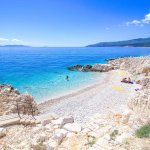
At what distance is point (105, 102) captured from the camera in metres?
27.0

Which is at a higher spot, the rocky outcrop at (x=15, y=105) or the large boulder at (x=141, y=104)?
the large boulder at (x=141, y=104)

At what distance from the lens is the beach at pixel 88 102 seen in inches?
917

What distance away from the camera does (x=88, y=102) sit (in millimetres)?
27594

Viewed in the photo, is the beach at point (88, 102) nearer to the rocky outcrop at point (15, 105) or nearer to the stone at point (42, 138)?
the rocky outcrop at point (15, 105)

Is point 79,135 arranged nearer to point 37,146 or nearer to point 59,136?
point 59,136

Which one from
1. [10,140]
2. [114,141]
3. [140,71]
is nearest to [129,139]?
[114,141]

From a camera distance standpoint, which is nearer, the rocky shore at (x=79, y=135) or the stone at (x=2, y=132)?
the rocky shore at (x=79, y=135)

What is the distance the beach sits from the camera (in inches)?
917

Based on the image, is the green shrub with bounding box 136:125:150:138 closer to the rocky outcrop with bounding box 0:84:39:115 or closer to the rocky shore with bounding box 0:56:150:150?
the rocky shore with bounding box 0:56:150:150

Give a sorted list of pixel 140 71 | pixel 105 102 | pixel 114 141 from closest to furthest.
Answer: pixel 114 141 → pixel 105 102 → pixel 140 71

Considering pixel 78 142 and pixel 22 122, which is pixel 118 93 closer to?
pixel 22 122

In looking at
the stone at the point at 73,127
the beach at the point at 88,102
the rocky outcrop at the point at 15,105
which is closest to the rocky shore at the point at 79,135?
the stone at the point at 73,127

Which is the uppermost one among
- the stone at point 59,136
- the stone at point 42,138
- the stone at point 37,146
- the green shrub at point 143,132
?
the green shrub at point 143,132

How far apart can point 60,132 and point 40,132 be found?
1.66 metres
